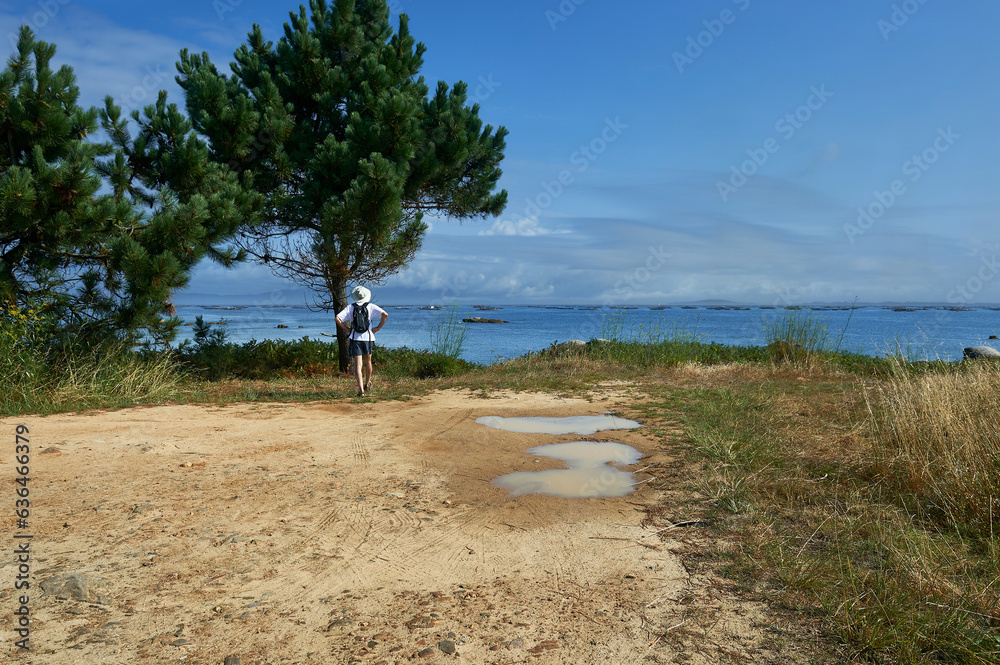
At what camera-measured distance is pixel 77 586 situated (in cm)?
300

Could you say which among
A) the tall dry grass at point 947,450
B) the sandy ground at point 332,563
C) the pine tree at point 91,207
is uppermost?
the pine tree at point 91,207

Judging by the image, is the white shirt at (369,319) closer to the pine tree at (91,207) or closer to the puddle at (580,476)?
the pine tree at (91,207)

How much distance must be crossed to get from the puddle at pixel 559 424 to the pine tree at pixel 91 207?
20.3ft

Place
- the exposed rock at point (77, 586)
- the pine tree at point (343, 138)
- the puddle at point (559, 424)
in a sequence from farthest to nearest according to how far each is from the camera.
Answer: the pine tree at point (343, 138), the puddle at point (559, 424), the exposed rock at point (77, 586)

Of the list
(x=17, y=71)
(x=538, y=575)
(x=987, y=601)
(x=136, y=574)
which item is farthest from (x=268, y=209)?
(x=987, y=601)

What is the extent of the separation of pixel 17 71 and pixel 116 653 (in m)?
10.8

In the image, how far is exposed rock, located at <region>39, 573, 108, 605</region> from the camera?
2.93m

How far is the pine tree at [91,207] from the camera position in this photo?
28.6ft

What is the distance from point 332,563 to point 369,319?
6920mm

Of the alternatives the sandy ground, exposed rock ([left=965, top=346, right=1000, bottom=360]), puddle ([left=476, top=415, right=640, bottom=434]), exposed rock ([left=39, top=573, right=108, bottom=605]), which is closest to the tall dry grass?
the sandy ground

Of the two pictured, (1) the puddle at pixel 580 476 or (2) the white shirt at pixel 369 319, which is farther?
(2) the white shirt at pixel 369 319

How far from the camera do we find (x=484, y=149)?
1372cm

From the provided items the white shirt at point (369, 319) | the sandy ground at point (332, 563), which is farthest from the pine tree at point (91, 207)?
the sandy ground at point (332, 563)

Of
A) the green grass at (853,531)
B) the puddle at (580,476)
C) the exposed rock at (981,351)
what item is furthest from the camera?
the exposed rock at (981,351)
